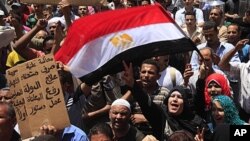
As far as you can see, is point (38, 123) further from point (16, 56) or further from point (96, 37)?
point (16, 56)

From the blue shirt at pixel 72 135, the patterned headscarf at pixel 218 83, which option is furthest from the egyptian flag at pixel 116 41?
the patterned headscarf at pixel 218 83

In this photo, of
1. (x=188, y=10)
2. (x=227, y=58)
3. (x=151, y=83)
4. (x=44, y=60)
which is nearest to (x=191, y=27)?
(x=188, y=10)

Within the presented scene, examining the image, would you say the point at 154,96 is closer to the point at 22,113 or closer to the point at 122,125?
the point at 122,125

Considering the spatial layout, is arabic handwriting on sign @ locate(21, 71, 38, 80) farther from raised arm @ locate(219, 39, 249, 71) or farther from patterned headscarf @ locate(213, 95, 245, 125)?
raised arm @ locate(219, 39, 249, 71)

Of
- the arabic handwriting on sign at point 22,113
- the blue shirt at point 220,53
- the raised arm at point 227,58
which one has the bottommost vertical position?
the blue shirt at point 220,53

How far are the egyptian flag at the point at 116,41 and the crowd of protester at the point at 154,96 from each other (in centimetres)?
12

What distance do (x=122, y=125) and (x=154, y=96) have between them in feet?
2.82

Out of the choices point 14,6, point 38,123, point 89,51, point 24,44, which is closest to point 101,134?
point 38,123

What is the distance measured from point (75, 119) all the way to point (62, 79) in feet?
1.34

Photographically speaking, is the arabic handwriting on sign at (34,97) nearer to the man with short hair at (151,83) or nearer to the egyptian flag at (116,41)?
the egyptian flag at (116,41)

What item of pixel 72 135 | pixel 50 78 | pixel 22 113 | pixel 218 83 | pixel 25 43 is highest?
pixel 50 78

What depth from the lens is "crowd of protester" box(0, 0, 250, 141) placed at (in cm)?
529

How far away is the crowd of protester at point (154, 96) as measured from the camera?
529 cm

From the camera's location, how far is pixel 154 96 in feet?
21.0
